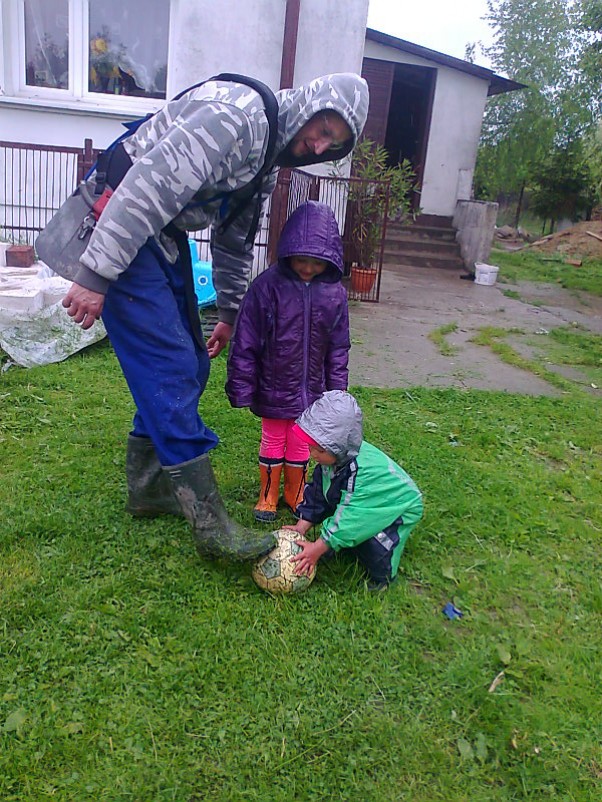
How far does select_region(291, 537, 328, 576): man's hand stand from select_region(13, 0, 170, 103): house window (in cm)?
685

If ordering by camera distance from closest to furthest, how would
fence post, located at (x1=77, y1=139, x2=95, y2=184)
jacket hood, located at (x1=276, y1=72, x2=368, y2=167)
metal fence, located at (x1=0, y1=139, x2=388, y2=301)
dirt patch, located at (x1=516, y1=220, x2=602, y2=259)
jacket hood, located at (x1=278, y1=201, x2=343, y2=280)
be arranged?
jacket hood, located at (x1=276, y1=72, x2=368, y2=167) → jacket hood, located at (x1=278, y1=201, x2=343, y2=280) → fence post, located at (x1=77, y1=139, x2=95, y2=184) → metal fence, located at (x1=0, y1=139, x2=388, y2=301) → dirt patch, located at (x1=516, y1=220, x2=602, y2=259)

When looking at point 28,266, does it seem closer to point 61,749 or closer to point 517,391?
point 517,391

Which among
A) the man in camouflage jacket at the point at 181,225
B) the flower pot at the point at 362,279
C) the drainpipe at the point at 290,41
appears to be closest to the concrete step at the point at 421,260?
the flower pot at the point at 362,279

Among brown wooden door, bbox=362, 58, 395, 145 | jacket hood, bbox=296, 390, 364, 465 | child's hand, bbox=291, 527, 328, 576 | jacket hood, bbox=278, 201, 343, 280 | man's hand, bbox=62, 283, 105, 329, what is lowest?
child's hand, bbox=291, 527, 328, 576

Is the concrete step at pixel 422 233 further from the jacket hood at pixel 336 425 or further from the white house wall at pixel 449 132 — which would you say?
the jacket hood at pixel 336 425

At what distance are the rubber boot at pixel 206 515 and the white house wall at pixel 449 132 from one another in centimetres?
1277

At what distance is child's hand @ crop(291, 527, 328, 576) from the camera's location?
2.63 meters

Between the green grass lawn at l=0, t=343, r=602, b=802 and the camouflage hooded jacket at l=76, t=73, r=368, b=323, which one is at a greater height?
the camouflage hooded jacket at l=76, t=73, r=368, b=323

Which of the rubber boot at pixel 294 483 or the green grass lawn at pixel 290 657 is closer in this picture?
the green grass lawn at pixel 290 657

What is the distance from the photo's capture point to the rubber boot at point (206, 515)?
2.59 m

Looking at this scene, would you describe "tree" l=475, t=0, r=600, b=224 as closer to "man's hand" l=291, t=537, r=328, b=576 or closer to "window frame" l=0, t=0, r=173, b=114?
"window frame" l=0, t=0, r=173, b=114

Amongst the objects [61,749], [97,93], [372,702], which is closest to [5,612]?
[61,749]

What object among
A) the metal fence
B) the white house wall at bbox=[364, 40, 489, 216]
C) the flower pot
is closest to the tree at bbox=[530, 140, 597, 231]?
the white house wall at bbox=[364, 40, 489, 216]

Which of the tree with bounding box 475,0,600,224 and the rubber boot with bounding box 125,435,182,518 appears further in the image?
the tree with bounding box 475,0,600,224
